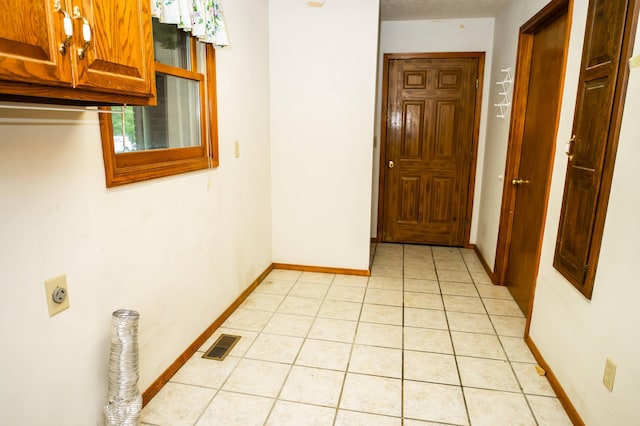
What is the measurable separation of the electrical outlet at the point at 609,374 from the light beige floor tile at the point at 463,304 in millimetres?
1356

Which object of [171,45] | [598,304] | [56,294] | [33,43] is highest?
[171,45]

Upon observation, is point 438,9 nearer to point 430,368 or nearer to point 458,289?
point 458,289

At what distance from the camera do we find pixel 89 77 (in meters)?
1.04

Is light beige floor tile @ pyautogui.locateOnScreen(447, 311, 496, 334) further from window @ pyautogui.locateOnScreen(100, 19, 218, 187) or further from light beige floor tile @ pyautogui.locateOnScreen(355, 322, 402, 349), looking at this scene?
window @ pyautogui.locateOnScreen(100, 19, 218, 187)

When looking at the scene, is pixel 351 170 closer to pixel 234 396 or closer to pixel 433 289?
pixel 433 289

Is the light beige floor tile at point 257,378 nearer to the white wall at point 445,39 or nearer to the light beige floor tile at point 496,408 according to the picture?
the light beige floor tile at point 496,408

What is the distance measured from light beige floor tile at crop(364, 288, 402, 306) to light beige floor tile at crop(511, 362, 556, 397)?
0.99 m

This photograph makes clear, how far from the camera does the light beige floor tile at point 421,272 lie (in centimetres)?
362

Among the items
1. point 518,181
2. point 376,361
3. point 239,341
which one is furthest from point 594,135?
point 239,341

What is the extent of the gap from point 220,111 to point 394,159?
2.44m

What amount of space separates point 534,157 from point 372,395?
204 centimetres

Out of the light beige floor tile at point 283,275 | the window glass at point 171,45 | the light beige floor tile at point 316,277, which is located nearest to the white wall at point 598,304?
the light beige floor tile at point 316,277

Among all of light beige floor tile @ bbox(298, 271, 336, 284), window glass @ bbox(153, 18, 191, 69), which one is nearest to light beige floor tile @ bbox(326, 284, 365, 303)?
light beige floor tile @ bbox(298, 271, 336, 284)

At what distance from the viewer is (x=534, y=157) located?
2.86m
